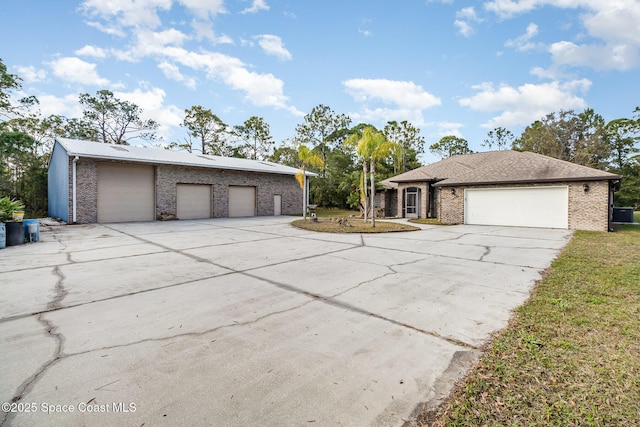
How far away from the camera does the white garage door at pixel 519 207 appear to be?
509 inches

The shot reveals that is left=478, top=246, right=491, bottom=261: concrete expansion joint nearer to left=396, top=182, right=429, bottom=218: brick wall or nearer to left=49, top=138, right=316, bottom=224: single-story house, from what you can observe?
left=396, top=182, right=429, bottom=218: brick wall

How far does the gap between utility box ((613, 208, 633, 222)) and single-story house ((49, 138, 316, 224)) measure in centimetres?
2146

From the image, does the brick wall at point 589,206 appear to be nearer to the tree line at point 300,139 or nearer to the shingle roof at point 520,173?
the shingle roof at point 520,173

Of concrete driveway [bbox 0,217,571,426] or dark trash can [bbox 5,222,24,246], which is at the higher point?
dark trash can [bbox 5,222,24,246]

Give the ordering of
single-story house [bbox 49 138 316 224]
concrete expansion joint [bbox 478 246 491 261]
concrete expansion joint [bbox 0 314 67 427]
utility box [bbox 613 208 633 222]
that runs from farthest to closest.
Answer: utility box [bbox 613 208 633 222] < single-story house [bbox 49 138 316 224] < concrete expansion joint [bbox 478 246 491 261] < concrete expansion joint [bbox 0 314 67 427]

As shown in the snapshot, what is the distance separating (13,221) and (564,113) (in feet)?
148

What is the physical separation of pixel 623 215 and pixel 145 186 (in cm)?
2835

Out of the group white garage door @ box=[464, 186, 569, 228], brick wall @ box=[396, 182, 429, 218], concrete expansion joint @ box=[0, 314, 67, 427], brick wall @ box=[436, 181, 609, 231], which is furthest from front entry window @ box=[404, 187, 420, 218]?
concrete expansion joint @ box=[0, 314, 67, 427]

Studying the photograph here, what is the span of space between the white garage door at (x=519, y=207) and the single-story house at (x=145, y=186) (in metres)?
13.3

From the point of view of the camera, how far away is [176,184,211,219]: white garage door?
17.6 m

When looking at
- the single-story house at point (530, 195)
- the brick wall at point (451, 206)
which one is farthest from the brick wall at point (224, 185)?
the brick wall at point (451, 206)

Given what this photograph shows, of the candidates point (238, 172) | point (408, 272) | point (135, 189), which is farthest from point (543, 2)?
point (135, 189)

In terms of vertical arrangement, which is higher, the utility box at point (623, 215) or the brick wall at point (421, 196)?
the brick wall at point (421, 196)

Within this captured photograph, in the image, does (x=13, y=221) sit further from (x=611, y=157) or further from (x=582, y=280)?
(x=611, y=157)
